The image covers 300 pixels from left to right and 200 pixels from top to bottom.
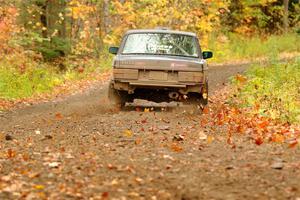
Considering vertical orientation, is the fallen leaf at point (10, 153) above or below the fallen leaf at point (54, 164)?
below

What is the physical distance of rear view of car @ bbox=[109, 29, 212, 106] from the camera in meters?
11.4

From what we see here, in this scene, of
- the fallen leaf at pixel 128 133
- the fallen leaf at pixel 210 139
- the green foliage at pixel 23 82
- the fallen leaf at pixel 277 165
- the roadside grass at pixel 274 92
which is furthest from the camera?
the green foliage at pixel 23 82

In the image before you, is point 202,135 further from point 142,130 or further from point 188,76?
point 188,76

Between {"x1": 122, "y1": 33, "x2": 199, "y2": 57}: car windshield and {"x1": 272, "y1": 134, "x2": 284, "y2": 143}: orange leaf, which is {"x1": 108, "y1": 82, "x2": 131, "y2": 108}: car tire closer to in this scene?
{"x1": 122, "y1": 33, "x2": 199, "y2": 57}: car windshield

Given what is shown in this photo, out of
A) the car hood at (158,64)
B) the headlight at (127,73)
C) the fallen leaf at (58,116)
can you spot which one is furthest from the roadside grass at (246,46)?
the fallen leaf at (58,116)

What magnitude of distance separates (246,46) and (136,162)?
2598cm

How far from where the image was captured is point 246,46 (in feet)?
105

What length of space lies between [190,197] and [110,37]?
66.4 feet

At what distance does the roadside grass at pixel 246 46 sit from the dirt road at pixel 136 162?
760 inches

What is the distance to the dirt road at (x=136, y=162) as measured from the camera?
5859mm

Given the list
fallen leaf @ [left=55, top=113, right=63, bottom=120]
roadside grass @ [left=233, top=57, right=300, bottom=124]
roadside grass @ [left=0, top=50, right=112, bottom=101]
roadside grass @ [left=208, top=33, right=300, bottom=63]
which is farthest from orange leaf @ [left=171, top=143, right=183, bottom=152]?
roadside grass @ [left=208, top=33, right=300, bottom=63]

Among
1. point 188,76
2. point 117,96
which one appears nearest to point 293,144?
Result: point 188,76

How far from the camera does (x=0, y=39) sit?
20141 millimetres

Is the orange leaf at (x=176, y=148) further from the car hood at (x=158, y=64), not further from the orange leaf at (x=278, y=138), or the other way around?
the car hood at (x=158, y=64)
